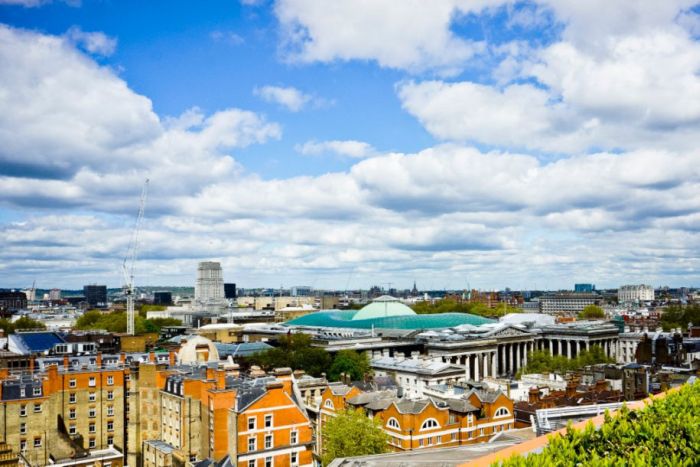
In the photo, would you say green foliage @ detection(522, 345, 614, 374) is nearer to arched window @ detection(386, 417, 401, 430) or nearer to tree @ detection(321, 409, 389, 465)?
arched window @ detection(386, 417, 401, 430)

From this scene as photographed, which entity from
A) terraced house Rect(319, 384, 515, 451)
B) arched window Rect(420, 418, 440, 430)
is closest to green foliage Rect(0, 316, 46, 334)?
terraced house Rect(319, 384, 515, 451)

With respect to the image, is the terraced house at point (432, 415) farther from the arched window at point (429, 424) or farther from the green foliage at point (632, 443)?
the green foliage at point (632, 443)

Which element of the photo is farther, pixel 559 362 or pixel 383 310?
pixel 383 310

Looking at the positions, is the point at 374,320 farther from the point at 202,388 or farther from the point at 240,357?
the point at 202,388

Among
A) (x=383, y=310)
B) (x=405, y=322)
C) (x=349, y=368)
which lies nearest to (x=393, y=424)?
(x=349, y=368)

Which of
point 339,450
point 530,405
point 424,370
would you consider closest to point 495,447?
point 339,450

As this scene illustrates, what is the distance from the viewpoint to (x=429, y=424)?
5700cm

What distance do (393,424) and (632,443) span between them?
134 ft

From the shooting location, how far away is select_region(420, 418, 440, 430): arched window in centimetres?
5666

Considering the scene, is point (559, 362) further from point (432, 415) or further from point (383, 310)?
point (432, 415)

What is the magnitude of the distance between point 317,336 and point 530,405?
86.4m

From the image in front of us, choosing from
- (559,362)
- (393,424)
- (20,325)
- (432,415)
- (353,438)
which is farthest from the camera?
(20,325)

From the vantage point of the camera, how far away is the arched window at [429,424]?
186ft

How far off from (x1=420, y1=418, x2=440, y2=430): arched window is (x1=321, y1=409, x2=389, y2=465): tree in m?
3.84
